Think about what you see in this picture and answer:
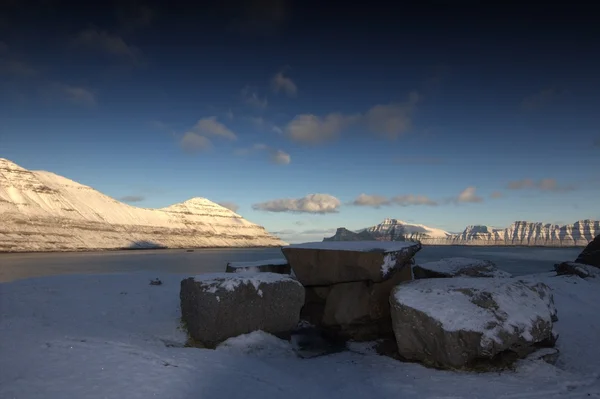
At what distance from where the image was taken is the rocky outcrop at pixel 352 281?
9859mm

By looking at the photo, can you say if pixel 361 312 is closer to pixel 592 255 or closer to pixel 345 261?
pixel 345 261

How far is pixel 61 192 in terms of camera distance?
138500 millimetres

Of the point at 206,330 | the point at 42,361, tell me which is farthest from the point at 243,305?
the point at 42,361

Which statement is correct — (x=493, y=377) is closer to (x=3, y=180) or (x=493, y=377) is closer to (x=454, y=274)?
(x=454, y=274)

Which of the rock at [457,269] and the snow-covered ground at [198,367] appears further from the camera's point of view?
the rock at [457,269]

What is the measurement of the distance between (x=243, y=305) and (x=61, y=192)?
15677 centimetres

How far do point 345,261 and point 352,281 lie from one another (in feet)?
2.46

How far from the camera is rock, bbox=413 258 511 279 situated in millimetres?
12081

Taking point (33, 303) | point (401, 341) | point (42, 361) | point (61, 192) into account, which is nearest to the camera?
point (42, 361)

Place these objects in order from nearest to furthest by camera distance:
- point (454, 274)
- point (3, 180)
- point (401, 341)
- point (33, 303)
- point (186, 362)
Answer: point (186, 362)
point (401, 341)
point (33, 303)
point (454, 274)
point (3, 180)

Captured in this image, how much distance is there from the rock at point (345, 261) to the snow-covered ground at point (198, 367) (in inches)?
74.9

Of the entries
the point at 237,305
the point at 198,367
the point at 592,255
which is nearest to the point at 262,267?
the point at 237,305

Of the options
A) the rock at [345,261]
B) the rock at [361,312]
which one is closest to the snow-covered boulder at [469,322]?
the rock at [345,261]

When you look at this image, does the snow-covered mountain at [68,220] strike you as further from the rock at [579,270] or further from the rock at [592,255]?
the rock at [592,255]
